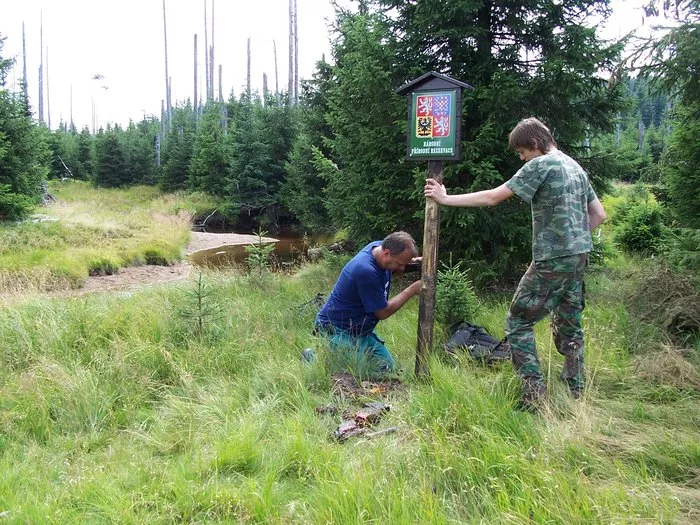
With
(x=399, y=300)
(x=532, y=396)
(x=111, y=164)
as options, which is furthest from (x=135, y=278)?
(x=111, y=164)

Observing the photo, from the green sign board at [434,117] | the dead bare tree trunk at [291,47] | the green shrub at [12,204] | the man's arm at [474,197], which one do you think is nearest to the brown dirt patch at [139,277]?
the green shrub at [12,204]

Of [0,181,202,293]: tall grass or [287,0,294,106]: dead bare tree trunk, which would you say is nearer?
[0,181,202,293]: tall grass

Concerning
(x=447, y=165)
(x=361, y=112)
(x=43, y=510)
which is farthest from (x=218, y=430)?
(x=361, y=112)

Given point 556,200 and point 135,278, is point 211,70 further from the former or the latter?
point 556,200

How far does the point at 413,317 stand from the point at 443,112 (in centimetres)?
282

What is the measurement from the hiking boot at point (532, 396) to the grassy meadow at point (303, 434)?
0.23ft

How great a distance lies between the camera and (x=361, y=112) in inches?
338

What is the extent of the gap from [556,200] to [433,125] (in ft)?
4.51

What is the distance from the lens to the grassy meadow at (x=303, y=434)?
2807mm

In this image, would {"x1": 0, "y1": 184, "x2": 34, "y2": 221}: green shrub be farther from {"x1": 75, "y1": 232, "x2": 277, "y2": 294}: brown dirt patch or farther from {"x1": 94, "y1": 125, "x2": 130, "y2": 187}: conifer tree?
{"x1": 94, "y1": 125, "x2": 130, "y2": 187}: conifer tree

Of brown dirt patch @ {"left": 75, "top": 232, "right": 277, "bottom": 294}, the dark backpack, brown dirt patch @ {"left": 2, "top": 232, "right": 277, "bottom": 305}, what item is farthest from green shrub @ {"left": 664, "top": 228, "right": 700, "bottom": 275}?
brown dirt patch @ {"left": 75, "top": 232, "right": 277, "bottom": 294}

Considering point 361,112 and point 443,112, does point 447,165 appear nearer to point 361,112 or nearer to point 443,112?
point 361,112

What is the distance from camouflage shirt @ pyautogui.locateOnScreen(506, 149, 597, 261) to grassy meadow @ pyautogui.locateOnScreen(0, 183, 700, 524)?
98cm

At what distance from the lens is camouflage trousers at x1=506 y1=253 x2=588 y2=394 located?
153 inches
